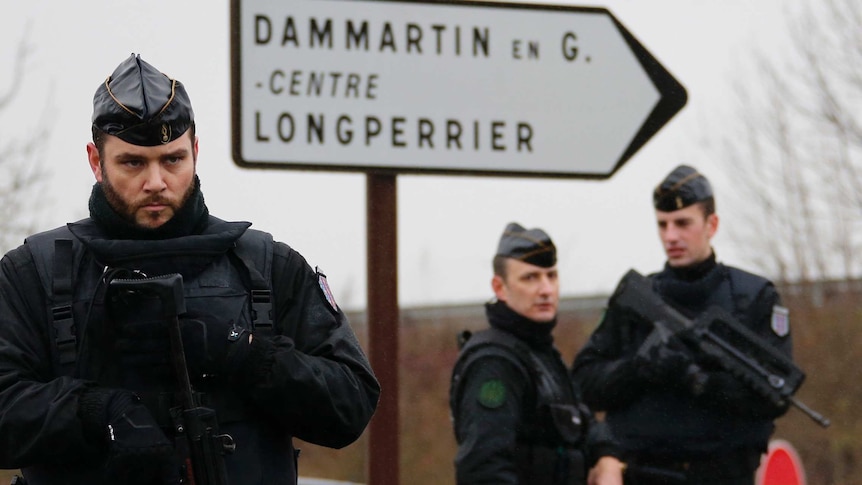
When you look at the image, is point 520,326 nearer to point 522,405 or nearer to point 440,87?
point 522,405

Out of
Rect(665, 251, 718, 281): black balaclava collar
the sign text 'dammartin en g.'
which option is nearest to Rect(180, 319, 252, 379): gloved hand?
the sign text 'dammartin en g.'

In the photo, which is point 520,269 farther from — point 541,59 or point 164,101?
point 164,101

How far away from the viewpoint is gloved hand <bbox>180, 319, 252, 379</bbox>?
2.86 metres

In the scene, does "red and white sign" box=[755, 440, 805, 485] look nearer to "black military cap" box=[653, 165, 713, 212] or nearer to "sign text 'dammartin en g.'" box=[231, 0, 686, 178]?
"black military cap" box=[653, 165, 713, 212]

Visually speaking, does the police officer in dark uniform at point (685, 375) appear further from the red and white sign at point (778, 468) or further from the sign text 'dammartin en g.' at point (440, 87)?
the sign text 'dammartin en g.' at point (440, 87)

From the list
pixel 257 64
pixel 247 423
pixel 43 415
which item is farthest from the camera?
pixel 257 64

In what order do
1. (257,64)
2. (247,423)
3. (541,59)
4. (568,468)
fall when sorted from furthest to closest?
1. (568,468)
2. (541,59)
3. (257,64)
4. (247,423)

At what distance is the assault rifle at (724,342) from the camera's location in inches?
231

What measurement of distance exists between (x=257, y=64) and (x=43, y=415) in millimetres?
1798

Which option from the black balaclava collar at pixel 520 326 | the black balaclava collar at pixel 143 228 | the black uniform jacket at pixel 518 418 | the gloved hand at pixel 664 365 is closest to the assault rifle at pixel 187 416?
the black balaclava collar at pixel 143 228

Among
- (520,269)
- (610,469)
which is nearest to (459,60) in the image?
(520,269)

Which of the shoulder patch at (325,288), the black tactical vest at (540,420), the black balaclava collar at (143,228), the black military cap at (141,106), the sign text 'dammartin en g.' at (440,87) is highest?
the sign text 'dammartin en g.' at (440,87)

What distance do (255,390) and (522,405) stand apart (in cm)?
228

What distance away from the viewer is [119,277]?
293 cm
